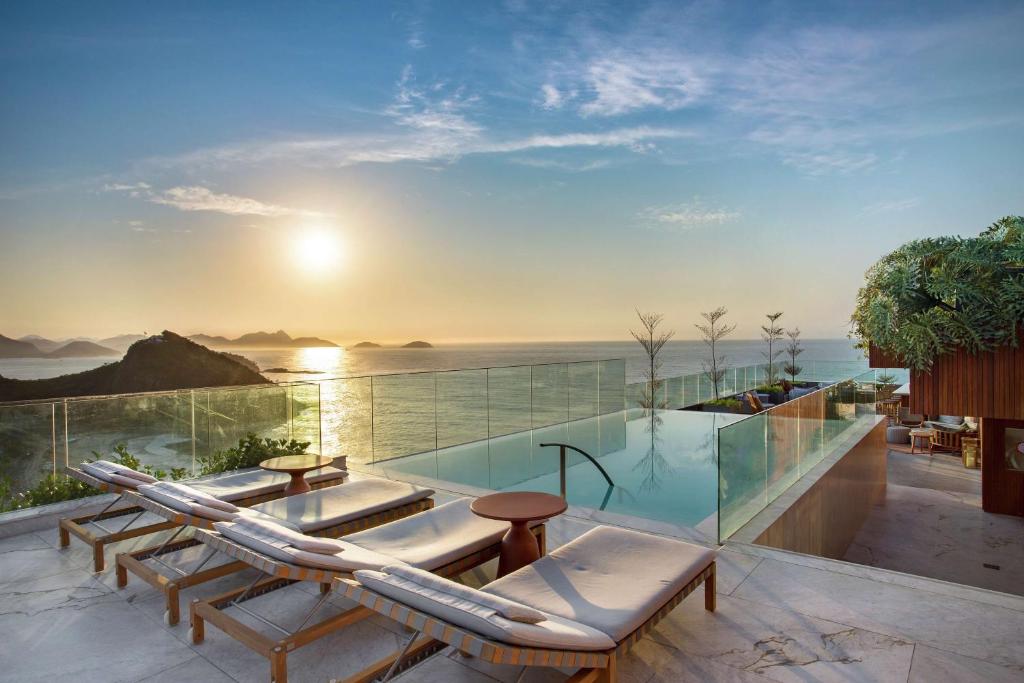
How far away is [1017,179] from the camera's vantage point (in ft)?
48.9

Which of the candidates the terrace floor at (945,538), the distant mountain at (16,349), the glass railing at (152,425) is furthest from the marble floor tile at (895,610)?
the distant mountain at (16,349)

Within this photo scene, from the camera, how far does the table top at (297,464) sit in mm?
4254

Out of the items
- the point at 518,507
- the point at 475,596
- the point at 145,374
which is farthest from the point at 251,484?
the point at 145,374

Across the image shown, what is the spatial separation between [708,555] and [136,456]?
18.7 ft

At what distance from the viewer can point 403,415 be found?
26.7 feet

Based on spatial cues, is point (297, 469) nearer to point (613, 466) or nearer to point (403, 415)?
point (403, 415)

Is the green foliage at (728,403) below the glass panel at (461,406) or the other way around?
below

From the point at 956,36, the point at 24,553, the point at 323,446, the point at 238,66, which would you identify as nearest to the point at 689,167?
the point at 956,36

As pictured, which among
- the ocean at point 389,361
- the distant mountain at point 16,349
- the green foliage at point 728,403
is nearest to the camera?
the green foliage at point 728,403

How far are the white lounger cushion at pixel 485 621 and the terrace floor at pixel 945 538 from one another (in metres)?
7.56

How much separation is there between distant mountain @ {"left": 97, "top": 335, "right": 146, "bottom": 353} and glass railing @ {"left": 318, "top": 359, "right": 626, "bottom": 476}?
30.3 metres

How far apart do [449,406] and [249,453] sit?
3.09 m

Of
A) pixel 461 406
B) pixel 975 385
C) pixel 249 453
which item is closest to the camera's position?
pixel 975 385

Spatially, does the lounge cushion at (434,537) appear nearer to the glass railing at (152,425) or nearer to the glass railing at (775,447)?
the glass railing at (775,447)
